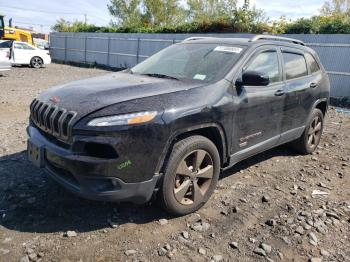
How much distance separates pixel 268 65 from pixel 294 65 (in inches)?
30.2

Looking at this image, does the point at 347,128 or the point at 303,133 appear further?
the point at 347,128

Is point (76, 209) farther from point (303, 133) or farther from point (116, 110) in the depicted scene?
point (303, 133)

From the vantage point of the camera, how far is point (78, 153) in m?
2.91

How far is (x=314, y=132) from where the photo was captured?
5730 mm

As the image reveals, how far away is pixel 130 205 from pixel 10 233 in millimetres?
1144

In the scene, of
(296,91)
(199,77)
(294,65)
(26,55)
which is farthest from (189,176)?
(26,55)

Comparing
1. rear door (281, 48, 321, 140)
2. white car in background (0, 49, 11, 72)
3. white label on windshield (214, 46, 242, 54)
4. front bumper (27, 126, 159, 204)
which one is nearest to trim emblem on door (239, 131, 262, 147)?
rear door (281, 48, 321, 140)

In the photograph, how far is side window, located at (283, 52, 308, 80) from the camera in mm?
4781

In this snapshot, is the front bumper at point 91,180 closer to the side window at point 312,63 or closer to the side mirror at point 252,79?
the side mirror at point 252,79

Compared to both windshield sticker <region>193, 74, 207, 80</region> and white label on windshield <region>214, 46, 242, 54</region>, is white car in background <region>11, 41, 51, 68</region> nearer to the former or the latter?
white label on windshield <region>214, 46, 242, 54</region>

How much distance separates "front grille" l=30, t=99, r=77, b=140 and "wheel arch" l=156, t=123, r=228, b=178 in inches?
33.4

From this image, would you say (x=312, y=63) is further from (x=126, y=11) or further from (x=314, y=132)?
(x=126, y=11)

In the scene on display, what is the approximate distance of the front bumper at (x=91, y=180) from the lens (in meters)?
2.87

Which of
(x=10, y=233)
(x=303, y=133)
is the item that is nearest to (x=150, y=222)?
(x=10, y=233)
